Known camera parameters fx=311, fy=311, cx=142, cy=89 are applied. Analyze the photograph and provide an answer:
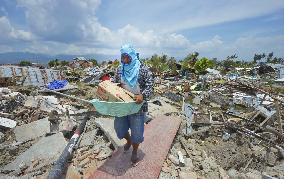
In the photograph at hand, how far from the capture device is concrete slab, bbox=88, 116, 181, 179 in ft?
15.7

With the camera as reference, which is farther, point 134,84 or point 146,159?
point 146,159

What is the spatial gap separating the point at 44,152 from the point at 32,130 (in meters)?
2.11

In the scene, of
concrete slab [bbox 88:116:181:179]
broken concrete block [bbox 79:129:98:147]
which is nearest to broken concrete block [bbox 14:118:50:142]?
broken concrete block [bbox 79:129:98:147]

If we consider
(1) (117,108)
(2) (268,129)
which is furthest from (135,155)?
(2) (268,129)

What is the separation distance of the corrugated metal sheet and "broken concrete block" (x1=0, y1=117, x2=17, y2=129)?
7.98m

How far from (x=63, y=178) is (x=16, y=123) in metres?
4.79

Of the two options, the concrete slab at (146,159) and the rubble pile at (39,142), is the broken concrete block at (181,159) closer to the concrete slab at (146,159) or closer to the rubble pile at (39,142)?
the concrete slab at (146,159)

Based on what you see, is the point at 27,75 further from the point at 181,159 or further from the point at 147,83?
the point at 147,83

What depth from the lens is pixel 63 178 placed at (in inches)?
191

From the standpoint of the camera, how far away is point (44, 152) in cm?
611

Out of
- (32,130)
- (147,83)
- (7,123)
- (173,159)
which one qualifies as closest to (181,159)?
(173,159)

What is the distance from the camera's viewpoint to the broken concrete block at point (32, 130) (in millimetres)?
7791

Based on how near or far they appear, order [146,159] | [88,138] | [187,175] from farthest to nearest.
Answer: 1. [88,138]
2. [146,159]
3. [187,175]

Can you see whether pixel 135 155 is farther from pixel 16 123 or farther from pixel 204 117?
pixel 16 123
